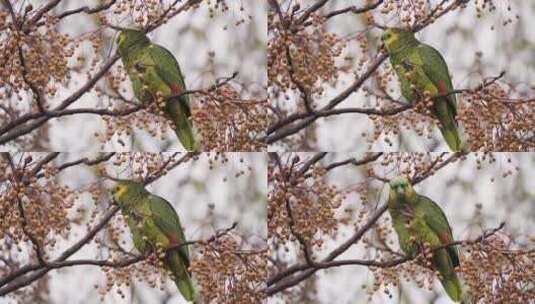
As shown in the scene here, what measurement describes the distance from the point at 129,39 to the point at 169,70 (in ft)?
0.57

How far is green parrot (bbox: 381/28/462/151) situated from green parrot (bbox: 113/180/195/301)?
95cm

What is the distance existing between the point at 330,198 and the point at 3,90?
120cm

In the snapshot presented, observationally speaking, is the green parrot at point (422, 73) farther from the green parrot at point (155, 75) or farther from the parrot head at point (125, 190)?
the parrot head at point (125, 190)

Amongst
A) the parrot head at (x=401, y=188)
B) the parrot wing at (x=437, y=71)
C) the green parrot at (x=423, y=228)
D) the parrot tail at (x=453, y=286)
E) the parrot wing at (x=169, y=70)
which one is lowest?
the parrot tail at (x=453, y=286)

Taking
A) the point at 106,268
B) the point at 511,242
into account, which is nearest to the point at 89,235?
the point at 106,268

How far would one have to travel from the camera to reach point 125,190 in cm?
350

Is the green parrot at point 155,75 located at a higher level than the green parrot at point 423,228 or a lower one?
higher

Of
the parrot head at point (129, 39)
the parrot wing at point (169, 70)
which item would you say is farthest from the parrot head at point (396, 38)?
the parrot head at point (129, 39)

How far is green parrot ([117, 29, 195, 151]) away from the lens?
349 centimetres

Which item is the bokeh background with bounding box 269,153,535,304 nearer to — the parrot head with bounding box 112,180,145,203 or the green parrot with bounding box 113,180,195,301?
the green parrot with bounding box 113,180,195,301

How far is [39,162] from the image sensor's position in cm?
349

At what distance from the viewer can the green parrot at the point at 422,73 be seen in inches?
140

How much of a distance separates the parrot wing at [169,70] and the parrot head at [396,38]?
2.42 feet

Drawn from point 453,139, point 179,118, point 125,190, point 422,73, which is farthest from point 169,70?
point 453,139
